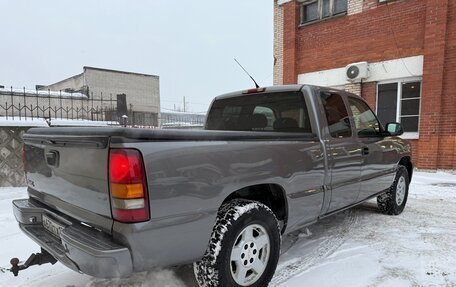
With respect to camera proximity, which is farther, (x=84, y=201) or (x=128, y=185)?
(x=84, y=201)

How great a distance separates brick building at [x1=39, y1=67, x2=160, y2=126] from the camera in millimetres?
25406

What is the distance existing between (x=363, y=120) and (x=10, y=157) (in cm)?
663

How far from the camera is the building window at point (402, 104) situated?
948cm

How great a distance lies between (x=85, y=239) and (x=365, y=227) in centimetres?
369

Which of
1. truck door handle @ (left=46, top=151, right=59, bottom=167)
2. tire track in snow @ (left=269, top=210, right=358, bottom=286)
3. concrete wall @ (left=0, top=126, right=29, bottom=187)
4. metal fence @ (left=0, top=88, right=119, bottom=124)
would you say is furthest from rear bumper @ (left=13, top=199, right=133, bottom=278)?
metal fence @ (left=0, top=88, right=119, bottom=124)

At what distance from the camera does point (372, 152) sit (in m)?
4.07

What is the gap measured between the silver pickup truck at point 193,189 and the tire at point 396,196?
1.56 m

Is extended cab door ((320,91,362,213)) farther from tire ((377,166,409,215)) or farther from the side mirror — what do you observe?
tire ((377,166,409,215))

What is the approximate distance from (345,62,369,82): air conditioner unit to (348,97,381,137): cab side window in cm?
620

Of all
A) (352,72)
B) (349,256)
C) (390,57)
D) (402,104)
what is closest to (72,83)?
(352,72)

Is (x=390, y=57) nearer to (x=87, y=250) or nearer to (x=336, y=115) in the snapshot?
(x=336, y=115)

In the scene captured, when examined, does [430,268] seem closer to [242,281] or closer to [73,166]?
[242,281]

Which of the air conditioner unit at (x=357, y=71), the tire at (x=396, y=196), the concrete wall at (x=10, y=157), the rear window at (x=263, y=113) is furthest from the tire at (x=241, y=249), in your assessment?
the air conditioner unit at (x=357, y=71)

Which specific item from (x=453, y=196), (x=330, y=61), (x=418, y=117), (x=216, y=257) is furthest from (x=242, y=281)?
(x=330, y=61)
